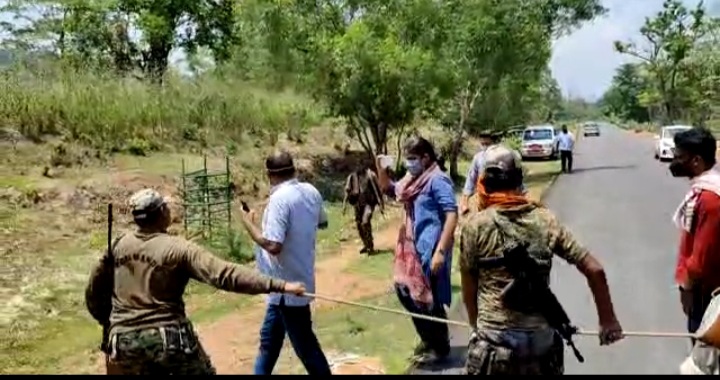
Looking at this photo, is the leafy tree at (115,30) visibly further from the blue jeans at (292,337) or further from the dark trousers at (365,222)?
the blue jeans at (292,337)

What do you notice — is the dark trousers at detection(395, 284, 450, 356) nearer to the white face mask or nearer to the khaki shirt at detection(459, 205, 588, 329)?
the white face mask

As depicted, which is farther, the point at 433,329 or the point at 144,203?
the point at 433,329

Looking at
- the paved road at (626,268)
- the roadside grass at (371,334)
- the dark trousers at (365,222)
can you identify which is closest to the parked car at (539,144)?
the paved road at (626,268)

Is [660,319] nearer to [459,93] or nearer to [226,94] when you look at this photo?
[226,94]

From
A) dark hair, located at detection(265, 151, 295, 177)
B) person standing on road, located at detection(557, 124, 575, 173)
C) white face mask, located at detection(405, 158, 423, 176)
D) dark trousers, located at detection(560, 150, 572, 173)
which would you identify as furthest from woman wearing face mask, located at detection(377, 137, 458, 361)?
dark trousers, located at detection(560, 150, 572, 173)

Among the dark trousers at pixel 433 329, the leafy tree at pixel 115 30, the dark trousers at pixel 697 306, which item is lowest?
the dark trousers at pixel 433 329

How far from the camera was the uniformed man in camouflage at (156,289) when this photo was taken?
4.56 m

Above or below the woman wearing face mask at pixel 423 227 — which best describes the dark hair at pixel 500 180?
above

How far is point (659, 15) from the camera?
220 feet

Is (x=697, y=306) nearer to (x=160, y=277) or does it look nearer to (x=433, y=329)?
(x=433, y=329)

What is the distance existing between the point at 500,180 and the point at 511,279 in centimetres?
43

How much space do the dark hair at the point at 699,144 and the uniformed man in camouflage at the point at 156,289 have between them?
2170mm

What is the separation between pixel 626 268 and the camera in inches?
460

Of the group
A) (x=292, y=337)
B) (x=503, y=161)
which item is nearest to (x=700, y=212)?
(x=503, y=161)
